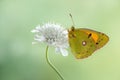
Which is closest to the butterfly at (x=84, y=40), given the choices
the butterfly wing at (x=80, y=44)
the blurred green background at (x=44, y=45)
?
the butterfly wing at (x=80, y=44)

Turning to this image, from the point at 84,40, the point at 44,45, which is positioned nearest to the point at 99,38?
the point at 84,40

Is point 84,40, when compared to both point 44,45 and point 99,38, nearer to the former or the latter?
point 99,38

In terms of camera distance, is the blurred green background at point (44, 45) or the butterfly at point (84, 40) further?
the blurred green background at point (44, 45)

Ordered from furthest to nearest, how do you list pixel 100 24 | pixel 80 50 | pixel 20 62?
pixel 100 24 → pixel 20 62 → pixel 80 50

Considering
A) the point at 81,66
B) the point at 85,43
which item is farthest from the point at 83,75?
the point at 85,43

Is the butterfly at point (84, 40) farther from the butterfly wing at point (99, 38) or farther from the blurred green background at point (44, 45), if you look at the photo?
the blurred green background at point (44, 45)

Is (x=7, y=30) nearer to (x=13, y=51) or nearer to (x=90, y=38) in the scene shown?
(x=13, y=51)

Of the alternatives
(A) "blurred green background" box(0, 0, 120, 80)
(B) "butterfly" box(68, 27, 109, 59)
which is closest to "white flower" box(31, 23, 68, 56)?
(B) "butterfly" box(68, 27, 109, 59)
